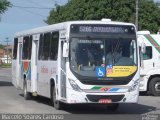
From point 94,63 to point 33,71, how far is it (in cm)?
560

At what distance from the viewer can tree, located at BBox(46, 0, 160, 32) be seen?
183 ft

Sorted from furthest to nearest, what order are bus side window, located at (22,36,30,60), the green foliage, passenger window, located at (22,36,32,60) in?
the green foliage → bus side window, located at (22,36,30,60) → passenger window, located at (22,36,32,60)

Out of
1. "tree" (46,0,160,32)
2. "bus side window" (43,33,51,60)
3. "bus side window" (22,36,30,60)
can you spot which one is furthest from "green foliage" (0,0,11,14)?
"tree" (46,0,160,32)

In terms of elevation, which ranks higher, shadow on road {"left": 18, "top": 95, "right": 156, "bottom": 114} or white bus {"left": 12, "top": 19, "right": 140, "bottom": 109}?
white bus {"left": 12, "top": 19, "right": 140, "bottom": 109}

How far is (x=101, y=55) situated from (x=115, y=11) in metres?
39.3

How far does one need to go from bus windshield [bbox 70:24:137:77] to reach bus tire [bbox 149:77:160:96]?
901cm

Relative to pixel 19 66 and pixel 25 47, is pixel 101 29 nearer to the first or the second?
pixel 25 47

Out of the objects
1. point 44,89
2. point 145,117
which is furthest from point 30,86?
point 145,117

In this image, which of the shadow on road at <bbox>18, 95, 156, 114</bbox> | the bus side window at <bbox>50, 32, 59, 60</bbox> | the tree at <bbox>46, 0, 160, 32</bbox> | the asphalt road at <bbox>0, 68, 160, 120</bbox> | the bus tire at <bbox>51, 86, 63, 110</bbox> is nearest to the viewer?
the asphalt road at <bbox>0, 68, 160, 120</bbox>

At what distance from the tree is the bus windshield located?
38147 mm

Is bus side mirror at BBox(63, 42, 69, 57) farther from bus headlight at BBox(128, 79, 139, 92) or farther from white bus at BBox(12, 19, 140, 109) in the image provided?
bus headlight at BBox(128, 79, 139, 92)

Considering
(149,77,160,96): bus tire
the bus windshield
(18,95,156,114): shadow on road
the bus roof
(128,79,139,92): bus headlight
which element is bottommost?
(18,95,156,114): shadow on road

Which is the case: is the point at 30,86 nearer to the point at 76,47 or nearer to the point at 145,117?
the point at 76,47

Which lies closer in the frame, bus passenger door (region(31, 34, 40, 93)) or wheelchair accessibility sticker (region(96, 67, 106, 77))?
wheelchair accessibility sticker (region(96, 67, 106, 77))
